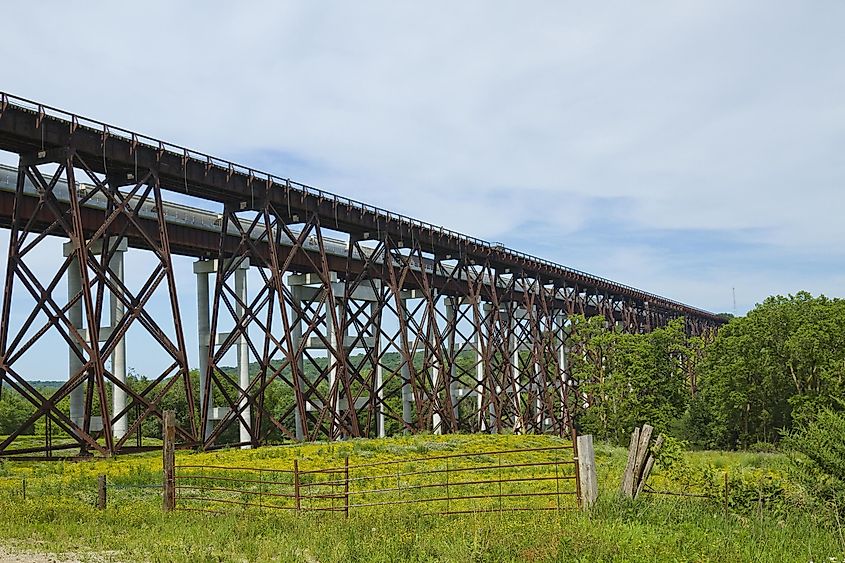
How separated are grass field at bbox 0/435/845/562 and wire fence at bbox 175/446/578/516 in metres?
0.39

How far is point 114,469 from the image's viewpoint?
741 inches

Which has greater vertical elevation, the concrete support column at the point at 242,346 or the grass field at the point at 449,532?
the concrete support column at the point at 242,346

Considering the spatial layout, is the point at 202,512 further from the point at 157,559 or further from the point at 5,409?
the point at 5,409

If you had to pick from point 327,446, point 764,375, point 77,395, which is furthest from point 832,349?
point 77,395

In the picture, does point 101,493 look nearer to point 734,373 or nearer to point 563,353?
point 734,373

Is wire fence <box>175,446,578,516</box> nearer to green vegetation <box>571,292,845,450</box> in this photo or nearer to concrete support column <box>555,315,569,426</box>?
green vegetation <box>571,292,845,450</box>

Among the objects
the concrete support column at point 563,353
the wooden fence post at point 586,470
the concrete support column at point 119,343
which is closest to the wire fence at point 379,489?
the wooden fence post at point 586,470

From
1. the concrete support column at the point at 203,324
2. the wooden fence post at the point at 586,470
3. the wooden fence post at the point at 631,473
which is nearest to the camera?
the wooden fence post at the point at 586,470

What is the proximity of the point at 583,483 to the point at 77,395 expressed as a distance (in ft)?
51.7

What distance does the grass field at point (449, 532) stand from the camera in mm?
9648

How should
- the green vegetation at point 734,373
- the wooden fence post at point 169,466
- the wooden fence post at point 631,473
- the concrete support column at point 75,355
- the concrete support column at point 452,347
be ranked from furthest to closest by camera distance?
the green vegetation at point 734,373
the concrete support column at point 452,347
the concrete support column at point 75,355
the wooden fence post at point 169,466
the wooden fence post at point 631,473

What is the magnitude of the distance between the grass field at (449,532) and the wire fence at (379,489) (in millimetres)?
392

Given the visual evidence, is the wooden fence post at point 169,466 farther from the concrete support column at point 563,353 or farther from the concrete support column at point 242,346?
the concrete support column at point 563,353

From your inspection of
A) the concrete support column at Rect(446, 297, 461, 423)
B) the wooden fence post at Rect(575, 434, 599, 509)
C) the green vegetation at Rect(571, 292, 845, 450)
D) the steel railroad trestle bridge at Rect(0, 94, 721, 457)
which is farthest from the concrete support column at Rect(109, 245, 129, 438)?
the green vegetation at Rect(571, 292, 845, 450)
